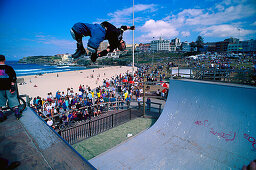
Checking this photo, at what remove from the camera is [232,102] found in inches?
203

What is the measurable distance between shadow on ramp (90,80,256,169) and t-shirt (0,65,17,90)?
3.58 m

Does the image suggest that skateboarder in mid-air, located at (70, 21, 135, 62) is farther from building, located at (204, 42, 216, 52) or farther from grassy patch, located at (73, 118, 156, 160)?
building, located at (204, 42, 216, 52)

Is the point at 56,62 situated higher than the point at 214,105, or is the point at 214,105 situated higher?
the point at 56,62

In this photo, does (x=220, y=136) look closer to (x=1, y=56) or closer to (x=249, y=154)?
(x=249, y=154)

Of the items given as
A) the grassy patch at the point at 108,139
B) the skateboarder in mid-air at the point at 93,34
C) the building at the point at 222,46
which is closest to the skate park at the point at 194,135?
the grassy patch at the point at 108,139

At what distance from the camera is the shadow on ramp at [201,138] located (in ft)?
13.4

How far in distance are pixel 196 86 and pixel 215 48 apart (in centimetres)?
14718

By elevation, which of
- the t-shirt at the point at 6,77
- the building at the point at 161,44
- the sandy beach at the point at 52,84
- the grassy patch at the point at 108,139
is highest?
the building at the point at 161,44

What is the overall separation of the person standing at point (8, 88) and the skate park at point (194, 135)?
0.33m

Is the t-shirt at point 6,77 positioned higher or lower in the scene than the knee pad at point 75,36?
lower

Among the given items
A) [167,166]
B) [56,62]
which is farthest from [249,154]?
[56,62]

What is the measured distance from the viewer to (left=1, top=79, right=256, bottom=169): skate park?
2857mm

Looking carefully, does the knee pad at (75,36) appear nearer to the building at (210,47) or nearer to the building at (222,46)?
the building at (222,46)

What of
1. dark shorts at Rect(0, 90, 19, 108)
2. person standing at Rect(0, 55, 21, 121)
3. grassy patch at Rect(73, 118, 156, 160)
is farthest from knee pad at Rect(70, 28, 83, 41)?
grassy patch at Rect(73, 118, 156, 160)
